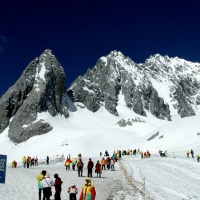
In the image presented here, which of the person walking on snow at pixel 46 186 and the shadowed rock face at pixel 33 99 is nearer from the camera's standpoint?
the person walking on snow at pixel 46 186

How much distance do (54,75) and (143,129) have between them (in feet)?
172

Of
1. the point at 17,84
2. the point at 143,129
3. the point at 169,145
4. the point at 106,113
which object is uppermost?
the point at 17,84

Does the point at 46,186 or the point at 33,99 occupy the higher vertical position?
the point at 33,99

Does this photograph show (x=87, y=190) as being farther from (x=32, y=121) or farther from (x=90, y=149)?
(x=32, y=121)

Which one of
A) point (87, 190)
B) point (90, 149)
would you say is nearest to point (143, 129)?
point (90, 149)

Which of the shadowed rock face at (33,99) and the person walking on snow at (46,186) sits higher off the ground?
the shadowed rock face at (33,99)

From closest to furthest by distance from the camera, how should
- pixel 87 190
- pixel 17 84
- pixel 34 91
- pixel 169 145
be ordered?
pixel 87 190
pixel 169 145
pixel 34 91
pixel 17 84

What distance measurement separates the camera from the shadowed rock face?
458 ft

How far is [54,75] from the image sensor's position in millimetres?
160000

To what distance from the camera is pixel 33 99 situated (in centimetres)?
14838

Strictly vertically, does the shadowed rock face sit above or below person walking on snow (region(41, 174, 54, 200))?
above

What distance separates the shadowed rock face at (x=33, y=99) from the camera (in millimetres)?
139625

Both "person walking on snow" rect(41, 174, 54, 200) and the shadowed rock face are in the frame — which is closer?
"person walking on snow" rect(41, 174, 54, 200)

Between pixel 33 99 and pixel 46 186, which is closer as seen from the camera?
pixel 46 186
